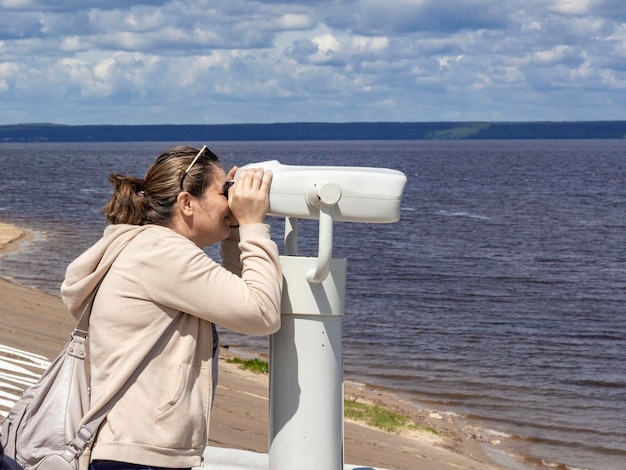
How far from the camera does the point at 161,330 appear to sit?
8.94 feet

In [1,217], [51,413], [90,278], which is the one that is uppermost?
[90,278]

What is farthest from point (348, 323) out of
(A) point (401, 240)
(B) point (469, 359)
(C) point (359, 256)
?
(A) point (401, 240)

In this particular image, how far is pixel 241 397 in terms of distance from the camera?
1128cm

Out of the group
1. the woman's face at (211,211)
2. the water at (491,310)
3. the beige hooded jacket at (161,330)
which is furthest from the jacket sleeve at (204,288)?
the water at (491,310)

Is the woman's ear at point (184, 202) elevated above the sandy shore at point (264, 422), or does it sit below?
above

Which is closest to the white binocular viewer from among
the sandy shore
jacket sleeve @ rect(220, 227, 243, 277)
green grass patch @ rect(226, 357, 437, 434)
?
jacket sleeve @ rect(220, 227, 243, 277)

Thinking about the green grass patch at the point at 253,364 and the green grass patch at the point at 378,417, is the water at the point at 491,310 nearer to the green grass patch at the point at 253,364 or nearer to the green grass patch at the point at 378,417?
the green grass patch at the point at 378,417

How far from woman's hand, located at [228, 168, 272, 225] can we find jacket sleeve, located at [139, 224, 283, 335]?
0.54ft

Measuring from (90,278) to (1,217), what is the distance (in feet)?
145

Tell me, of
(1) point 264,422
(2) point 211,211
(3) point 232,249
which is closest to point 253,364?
(1) point 264,422

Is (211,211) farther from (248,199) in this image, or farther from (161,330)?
(161,330)

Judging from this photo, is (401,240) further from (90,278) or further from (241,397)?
(90,278)

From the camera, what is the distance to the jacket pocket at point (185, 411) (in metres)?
2.71

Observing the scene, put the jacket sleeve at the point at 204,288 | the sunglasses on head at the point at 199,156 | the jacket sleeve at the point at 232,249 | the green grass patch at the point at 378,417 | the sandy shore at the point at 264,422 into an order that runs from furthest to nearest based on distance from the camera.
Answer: the green grass patch at the point at 378,417 < the sandy shore at the point at 264,422 < the jacket sleeve at the point at 232,249 < the sunglasses on head at the point at 199,156 < the jacket sleeve at the point at 204,288
